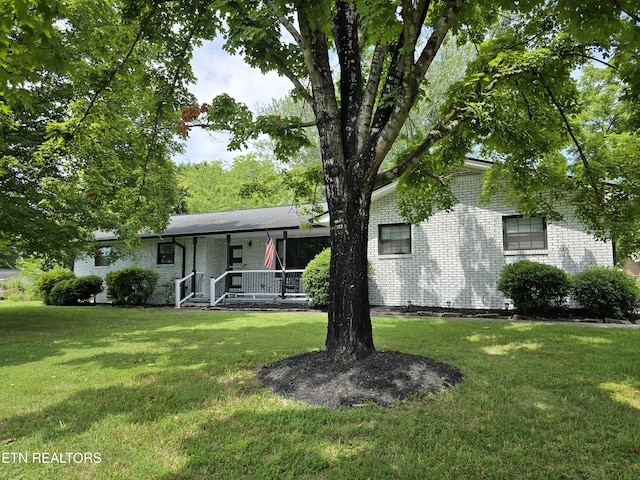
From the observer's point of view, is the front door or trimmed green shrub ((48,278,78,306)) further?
trimmed green shrub ((48,278,78,306))

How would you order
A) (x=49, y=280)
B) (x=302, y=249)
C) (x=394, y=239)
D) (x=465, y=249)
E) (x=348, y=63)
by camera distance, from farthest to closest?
1. (x=49, y=280)
2. (x=302, y=249)
3. (x=394, y=239)
4. (x=465, y=249)
5. (x=348, y=63)

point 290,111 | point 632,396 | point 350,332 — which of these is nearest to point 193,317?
point 350,332

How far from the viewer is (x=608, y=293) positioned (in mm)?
9469

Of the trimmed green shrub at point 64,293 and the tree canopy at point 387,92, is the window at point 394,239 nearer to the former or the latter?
the tree canopy at point 387,92

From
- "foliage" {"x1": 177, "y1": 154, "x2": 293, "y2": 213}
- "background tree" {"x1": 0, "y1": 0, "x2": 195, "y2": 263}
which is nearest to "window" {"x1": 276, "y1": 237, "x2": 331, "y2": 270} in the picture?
"background tree" {"x1": 0, "y1": 0, "x2": 195, "y2": 263}

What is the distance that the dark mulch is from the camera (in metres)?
4.01

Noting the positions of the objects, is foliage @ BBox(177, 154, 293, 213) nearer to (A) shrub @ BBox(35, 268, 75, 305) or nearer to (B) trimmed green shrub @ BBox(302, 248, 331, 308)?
(A) shrub @ BBox(35, 268, 75, 305)

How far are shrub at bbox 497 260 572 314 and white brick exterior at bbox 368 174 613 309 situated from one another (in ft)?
4.10

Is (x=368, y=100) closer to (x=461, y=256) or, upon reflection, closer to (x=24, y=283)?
(x=461, y=256)

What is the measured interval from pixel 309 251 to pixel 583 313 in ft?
33.4

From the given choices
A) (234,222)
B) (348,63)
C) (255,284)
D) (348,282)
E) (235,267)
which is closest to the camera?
(348,282)

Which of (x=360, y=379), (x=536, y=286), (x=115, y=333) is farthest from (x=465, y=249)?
(x=115, y=333)

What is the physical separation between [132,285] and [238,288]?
4.59 metres

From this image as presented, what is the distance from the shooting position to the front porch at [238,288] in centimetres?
1588
